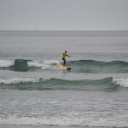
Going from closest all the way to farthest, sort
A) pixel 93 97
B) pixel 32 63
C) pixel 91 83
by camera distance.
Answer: pixel 93 97 < pixel 91 83 < pixel 32 63

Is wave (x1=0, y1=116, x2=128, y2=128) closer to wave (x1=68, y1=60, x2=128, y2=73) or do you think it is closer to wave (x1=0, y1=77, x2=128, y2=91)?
wave (x1=0, y1=77, x2=128, y2=91)

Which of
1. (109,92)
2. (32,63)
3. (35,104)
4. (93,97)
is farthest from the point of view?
(32,63)

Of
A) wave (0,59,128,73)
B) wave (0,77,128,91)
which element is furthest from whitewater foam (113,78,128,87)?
wave (0,59,128,73)

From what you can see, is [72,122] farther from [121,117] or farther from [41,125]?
[121,117]

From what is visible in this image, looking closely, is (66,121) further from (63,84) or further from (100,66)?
(100,66)

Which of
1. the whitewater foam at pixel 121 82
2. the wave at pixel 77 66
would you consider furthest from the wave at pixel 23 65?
the whitewater foam at pixel 121 82

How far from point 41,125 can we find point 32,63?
27490mm

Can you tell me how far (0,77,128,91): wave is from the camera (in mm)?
25328

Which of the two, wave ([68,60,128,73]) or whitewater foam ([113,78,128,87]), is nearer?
whitewater foam ([113,78,128,87])

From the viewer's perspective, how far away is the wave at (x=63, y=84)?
2533 cm

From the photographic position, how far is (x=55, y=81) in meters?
27.8

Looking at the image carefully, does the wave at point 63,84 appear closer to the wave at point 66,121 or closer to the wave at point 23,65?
the wave at point 66,121

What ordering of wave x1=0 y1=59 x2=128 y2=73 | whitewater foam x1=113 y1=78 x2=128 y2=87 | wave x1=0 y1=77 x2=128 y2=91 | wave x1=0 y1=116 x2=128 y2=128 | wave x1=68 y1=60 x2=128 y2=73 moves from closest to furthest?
1. wave x1=0 y1=116 x2=128 y2=128
2. wave x1=0 y1=77 x2=128 y2=91
3. whitewater foam x1=113 y1=78 x2=128 y2=87
4. wave x1=68 y1=60 x2=128 y2=73
5. wave x1=0 y1=59 x2=128 y2=73

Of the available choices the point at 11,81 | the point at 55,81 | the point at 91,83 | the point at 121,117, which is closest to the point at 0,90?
the point at 11,81
